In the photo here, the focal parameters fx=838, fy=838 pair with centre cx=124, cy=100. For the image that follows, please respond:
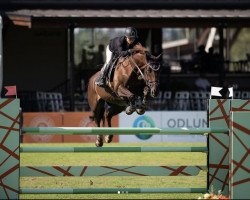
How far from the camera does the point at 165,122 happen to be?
77.6ft

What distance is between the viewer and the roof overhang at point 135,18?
83.2 ft

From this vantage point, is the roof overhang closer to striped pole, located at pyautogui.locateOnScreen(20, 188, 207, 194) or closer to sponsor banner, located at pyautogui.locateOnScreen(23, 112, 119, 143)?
sponsor banner, located at pyautogui.locateOnScreen(23, 112, 119, 143)

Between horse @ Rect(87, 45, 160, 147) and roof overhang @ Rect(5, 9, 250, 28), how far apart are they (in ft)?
30.0

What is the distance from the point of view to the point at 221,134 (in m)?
10.2

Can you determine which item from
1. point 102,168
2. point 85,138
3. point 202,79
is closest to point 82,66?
point 202,79

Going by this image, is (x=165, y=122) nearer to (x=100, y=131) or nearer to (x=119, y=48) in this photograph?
(x=119, y=48)

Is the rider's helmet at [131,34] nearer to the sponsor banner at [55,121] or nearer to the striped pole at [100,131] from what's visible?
the striped pole at [100,131]

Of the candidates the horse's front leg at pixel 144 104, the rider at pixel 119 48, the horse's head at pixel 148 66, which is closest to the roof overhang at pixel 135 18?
the rider at pixel 119 48

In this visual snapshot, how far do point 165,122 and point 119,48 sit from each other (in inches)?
325

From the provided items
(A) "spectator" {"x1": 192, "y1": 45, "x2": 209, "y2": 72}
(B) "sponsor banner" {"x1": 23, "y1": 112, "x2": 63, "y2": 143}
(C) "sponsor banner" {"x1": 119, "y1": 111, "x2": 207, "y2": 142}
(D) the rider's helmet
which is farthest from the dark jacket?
(A) "spectator" {"x1": 192, "y1": 45, "x2": 209, "y2": 72}

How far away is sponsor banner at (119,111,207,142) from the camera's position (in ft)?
76.6

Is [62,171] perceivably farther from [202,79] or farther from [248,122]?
[202,79]

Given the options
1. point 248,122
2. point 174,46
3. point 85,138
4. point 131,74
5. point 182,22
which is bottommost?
point 174,46

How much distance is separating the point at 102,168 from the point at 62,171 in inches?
19.6
